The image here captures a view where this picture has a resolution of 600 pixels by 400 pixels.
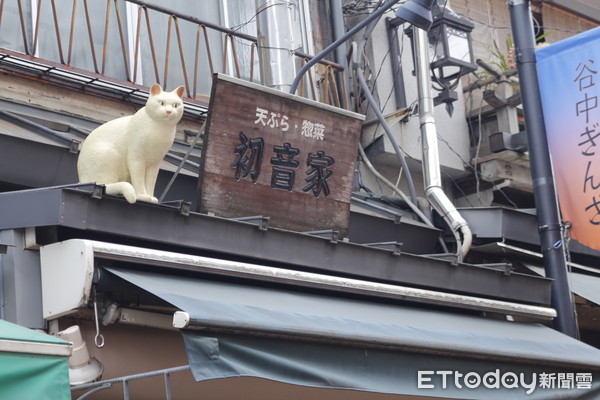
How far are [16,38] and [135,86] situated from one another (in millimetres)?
1242

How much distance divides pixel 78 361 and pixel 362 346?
6.63ft

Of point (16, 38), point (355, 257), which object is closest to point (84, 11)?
point (16, 38)

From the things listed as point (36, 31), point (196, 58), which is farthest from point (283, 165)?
point (36, 31)

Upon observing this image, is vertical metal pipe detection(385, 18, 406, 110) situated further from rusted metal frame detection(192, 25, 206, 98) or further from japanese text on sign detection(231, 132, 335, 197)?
japanese text on sign detection(231, 132, 335, 197)

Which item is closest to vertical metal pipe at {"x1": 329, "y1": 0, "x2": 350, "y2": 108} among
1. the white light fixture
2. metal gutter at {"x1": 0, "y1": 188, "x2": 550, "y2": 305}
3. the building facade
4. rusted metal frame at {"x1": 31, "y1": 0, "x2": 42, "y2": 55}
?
the building facade

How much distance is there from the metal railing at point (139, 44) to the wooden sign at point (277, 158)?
198cm

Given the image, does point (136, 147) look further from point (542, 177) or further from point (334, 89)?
point (334, 89)

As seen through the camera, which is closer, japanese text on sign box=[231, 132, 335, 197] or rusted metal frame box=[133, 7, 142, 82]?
japanese text on sign box=[231, 132, 335, 197]

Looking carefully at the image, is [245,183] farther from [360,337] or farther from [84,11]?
[84,11]

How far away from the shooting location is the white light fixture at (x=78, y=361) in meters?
6.52

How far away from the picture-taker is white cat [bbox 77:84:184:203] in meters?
7.33

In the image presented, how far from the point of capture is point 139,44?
34.7 feet

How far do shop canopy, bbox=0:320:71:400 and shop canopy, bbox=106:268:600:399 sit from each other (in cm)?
74

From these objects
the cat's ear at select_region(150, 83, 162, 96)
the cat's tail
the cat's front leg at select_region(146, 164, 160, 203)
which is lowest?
the cat's tail
